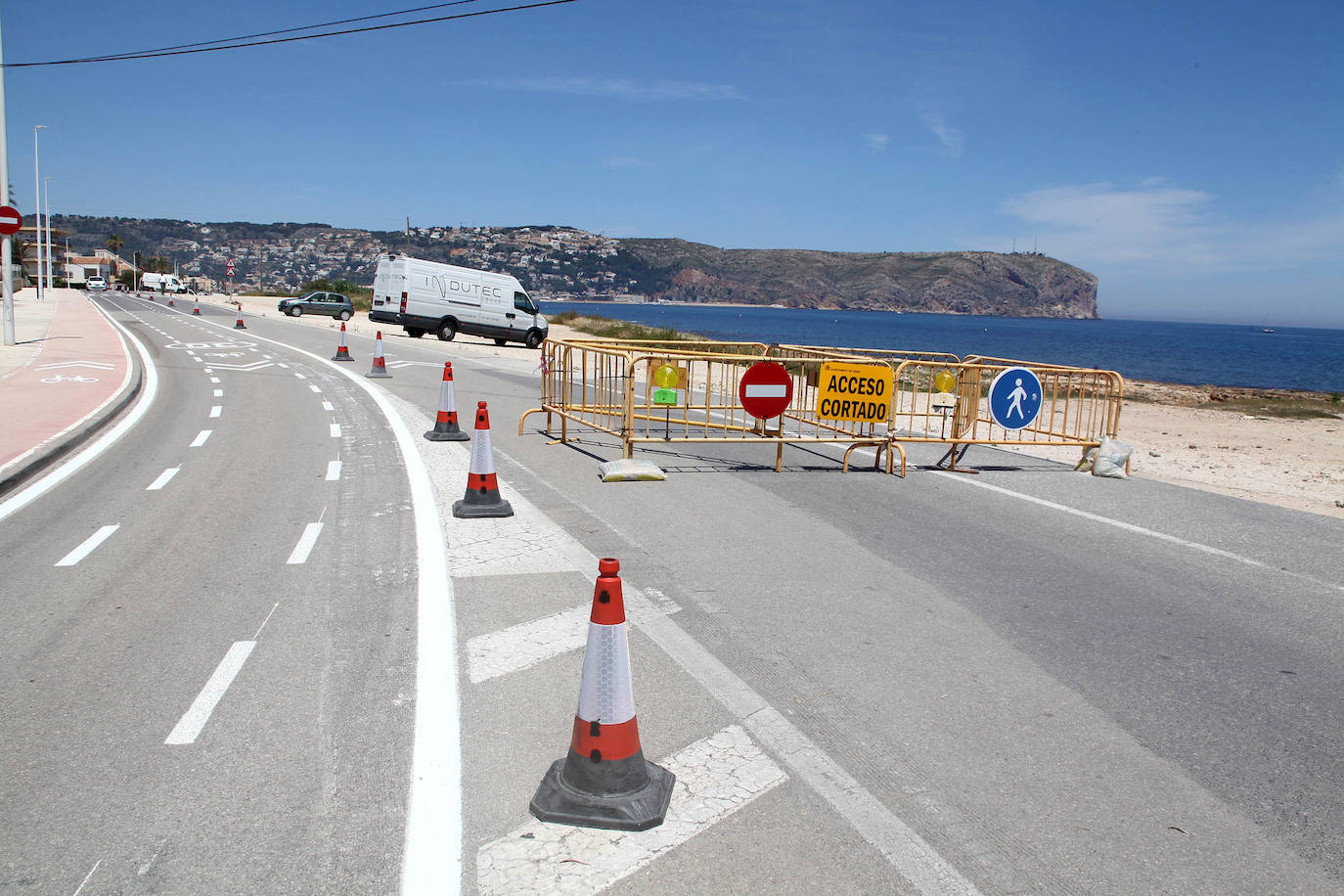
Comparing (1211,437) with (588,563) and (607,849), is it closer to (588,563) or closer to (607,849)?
(588,563)

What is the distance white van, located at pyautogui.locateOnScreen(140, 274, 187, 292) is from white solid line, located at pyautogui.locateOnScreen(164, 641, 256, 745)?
323ft

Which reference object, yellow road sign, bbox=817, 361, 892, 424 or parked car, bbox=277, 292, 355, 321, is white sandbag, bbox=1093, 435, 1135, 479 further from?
parked car, bbox=277, 292, 355, 321

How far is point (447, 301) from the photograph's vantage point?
33500 mm

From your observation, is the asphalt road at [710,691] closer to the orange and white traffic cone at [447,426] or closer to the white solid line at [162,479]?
the white solid line at [162,479]

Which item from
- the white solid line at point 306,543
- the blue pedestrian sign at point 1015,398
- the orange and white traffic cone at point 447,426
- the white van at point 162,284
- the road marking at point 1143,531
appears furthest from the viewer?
the white van at point 162,284

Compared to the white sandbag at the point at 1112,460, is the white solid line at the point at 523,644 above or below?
below

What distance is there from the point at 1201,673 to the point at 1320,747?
837 millimetres

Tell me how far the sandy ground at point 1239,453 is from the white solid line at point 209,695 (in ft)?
34.0

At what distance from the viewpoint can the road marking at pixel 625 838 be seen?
9.87 ft

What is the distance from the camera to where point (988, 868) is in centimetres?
316

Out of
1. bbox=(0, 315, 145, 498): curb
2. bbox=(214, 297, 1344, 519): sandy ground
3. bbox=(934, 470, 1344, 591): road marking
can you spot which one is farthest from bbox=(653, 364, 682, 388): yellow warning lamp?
bbox=(0, 315, 145, 498): curb

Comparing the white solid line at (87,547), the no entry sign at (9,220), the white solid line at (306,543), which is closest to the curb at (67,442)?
the white solid line at (87,547)

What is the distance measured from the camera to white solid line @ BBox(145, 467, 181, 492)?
870 cm

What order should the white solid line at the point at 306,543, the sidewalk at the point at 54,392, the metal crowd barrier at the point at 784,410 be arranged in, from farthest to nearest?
the metal crowd barrier at the point at 784,410
the sidewalk at the point at 54,392
the white solid line at the point at 306,543
